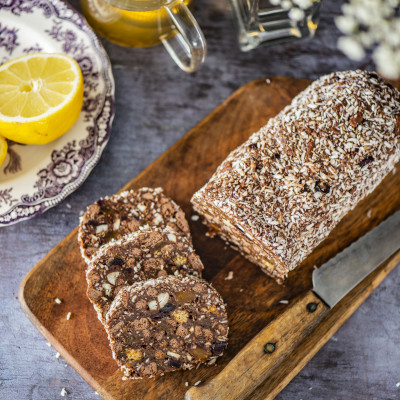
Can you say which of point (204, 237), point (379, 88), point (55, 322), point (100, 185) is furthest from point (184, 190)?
point (379, 88)

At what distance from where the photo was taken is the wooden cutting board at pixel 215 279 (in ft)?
8.14

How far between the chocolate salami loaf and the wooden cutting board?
0.31 metres

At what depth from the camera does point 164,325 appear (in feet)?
7.64

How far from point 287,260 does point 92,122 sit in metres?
1.31

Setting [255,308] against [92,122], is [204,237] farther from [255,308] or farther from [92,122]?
[92,122]

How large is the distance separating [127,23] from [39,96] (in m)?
0.66

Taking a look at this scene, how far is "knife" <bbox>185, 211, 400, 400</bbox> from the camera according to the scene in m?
2.27

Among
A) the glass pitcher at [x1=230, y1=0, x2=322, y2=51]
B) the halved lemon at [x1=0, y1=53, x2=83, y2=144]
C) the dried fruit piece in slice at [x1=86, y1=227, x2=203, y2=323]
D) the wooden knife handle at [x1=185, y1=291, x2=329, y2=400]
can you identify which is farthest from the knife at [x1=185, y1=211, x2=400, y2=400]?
the halved lemon at [x1=0, y1=53, x2=83, y2=144]

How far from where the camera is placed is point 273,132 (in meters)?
2.38

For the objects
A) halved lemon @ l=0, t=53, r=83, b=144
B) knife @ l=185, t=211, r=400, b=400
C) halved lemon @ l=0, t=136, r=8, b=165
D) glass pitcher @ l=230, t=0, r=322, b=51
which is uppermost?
A: halved lemon @ l=0, t=53, r=83, b=144

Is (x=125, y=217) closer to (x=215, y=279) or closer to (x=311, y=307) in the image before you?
(x=215, y=279)

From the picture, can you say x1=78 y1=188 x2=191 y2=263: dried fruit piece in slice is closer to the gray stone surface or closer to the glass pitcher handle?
the gray stone surface

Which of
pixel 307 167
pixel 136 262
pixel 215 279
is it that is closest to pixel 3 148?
pixel 136 262

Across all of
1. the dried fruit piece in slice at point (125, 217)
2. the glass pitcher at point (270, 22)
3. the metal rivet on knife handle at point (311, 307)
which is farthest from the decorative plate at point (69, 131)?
the metal rivet on knife handle at point (311, 307)
